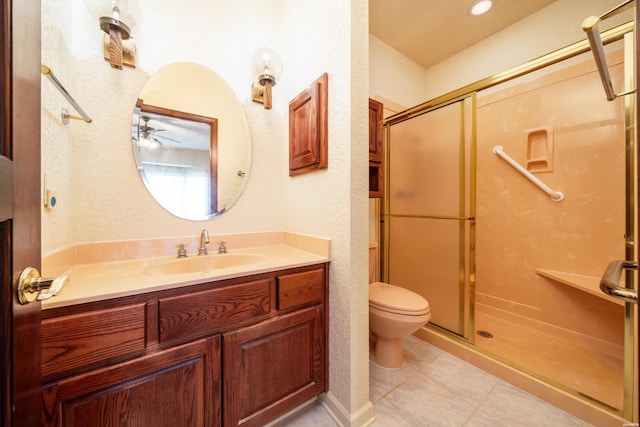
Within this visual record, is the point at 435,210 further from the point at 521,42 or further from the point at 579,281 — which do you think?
the point at 521,42

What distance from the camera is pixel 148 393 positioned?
2.56ft

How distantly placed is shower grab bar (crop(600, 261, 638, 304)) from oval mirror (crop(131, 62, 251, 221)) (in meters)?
1.62

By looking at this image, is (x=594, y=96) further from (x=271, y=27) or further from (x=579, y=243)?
(x=271, y=27)

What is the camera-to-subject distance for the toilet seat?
136cm

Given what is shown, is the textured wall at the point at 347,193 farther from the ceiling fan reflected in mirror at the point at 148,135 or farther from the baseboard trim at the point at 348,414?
the ceiling fan reflected in mirror at the point at 148,135

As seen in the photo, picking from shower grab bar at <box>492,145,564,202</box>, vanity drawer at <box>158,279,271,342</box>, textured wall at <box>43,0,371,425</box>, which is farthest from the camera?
shower grab bar at <box>492,145,564,202</box>

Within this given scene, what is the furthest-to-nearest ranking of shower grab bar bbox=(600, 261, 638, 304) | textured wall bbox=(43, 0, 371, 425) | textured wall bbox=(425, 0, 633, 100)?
textured wall bbox=(425, 0, 633, 100) < textured wall bbox=(43, 0, 371, 425) < shower grab bar bbox=(600, 261, 638, 304)

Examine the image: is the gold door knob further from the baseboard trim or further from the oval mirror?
the baseboard trim

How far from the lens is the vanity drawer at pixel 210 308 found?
81cm

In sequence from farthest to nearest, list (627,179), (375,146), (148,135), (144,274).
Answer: (375,146)
(148,135)
(627,179)
(144,274)

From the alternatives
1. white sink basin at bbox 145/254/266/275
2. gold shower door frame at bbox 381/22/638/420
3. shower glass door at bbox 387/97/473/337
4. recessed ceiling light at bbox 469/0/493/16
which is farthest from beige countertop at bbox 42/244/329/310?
recessed ceiling light at bbox 469/0/493/16

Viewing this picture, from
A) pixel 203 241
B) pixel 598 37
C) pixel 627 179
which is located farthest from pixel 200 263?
pixel 627 179

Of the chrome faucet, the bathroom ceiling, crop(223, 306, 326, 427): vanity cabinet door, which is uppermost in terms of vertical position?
the bathroom ceiling

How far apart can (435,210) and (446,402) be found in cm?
124
